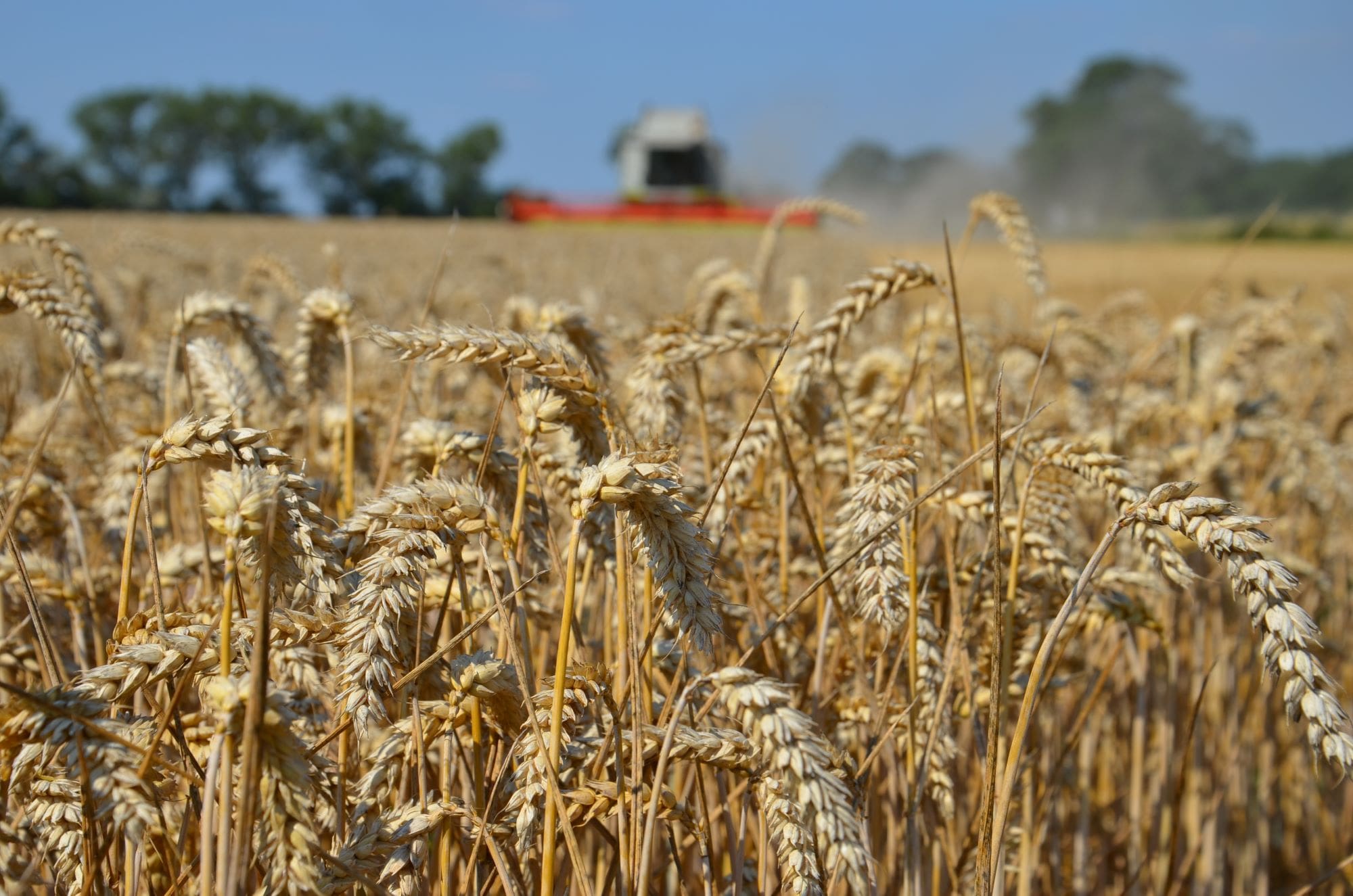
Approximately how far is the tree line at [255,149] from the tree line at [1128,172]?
3159cm

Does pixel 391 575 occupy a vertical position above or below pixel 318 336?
below

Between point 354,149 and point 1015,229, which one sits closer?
point 1015,229

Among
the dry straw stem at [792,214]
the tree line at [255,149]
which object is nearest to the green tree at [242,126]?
the tree line at [255,149]

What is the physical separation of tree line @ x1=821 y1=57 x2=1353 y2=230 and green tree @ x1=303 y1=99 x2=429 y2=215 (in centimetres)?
3827

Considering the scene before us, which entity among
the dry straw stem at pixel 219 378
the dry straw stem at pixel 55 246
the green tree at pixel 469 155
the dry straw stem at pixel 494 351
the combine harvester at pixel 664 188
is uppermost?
the green tree at pixel 469 155

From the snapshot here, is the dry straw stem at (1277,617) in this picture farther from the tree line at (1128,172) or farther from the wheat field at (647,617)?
the tree line at (1128,172)

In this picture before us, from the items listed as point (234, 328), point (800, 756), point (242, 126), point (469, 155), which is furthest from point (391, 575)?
point (242, 126)

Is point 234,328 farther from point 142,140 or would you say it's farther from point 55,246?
point 142,140

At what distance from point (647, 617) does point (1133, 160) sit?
2360 inches

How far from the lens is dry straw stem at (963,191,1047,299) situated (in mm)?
1864

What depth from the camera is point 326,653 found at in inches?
51.4

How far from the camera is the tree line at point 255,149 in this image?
6812 cm

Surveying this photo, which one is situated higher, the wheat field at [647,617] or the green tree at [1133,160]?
the green tree at [1133,160]

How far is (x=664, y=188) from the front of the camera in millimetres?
31922
